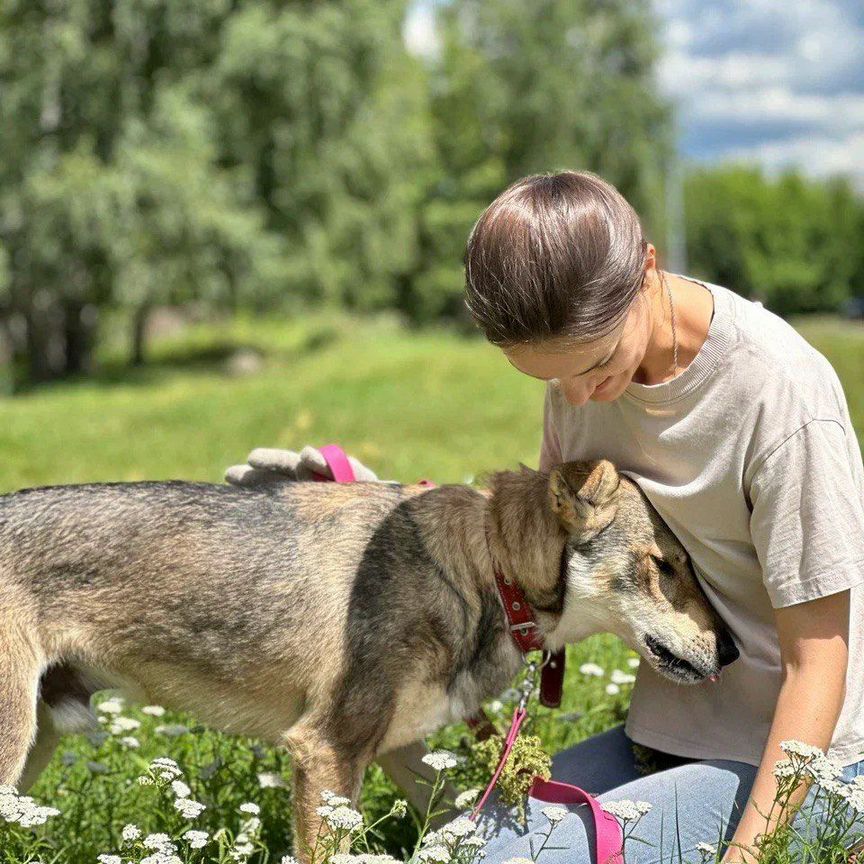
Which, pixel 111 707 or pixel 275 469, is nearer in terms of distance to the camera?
pixel 111 707

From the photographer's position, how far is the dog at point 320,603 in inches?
121

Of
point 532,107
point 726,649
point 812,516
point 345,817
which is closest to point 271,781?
point 345,817

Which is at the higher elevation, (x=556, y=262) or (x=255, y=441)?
(x=556, y=262)

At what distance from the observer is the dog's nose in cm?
301

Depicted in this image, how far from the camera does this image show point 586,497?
10.0 feet

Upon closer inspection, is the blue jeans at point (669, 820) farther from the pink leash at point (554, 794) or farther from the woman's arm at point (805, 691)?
the woman's arm at point (805, 691)

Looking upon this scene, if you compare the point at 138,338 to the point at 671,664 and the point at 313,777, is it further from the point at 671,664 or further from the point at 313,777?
the point at 671,664

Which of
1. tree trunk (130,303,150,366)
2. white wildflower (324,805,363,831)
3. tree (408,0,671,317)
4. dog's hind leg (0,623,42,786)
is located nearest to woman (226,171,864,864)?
white wildflower (324,805,363,831)

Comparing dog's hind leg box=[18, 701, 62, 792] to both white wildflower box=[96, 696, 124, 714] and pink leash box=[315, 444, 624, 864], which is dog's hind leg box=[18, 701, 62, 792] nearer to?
white wildflower box=[96, 696, 124, 714]

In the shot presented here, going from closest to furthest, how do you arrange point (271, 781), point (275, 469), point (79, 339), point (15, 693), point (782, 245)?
point (15, 693) < point (271, 781) < point (275, 469) < point (79, 339) < point (782, 245)

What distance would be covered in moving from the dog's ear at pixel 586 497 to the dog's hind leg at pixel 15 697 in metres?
1.54

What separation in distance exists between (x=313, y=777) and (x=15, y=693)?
85cm

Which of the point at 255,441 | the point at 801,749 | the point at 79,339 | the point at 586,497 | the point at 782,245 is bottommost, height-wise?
the point at 782,245

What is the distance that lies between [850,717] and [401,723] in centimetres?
122
